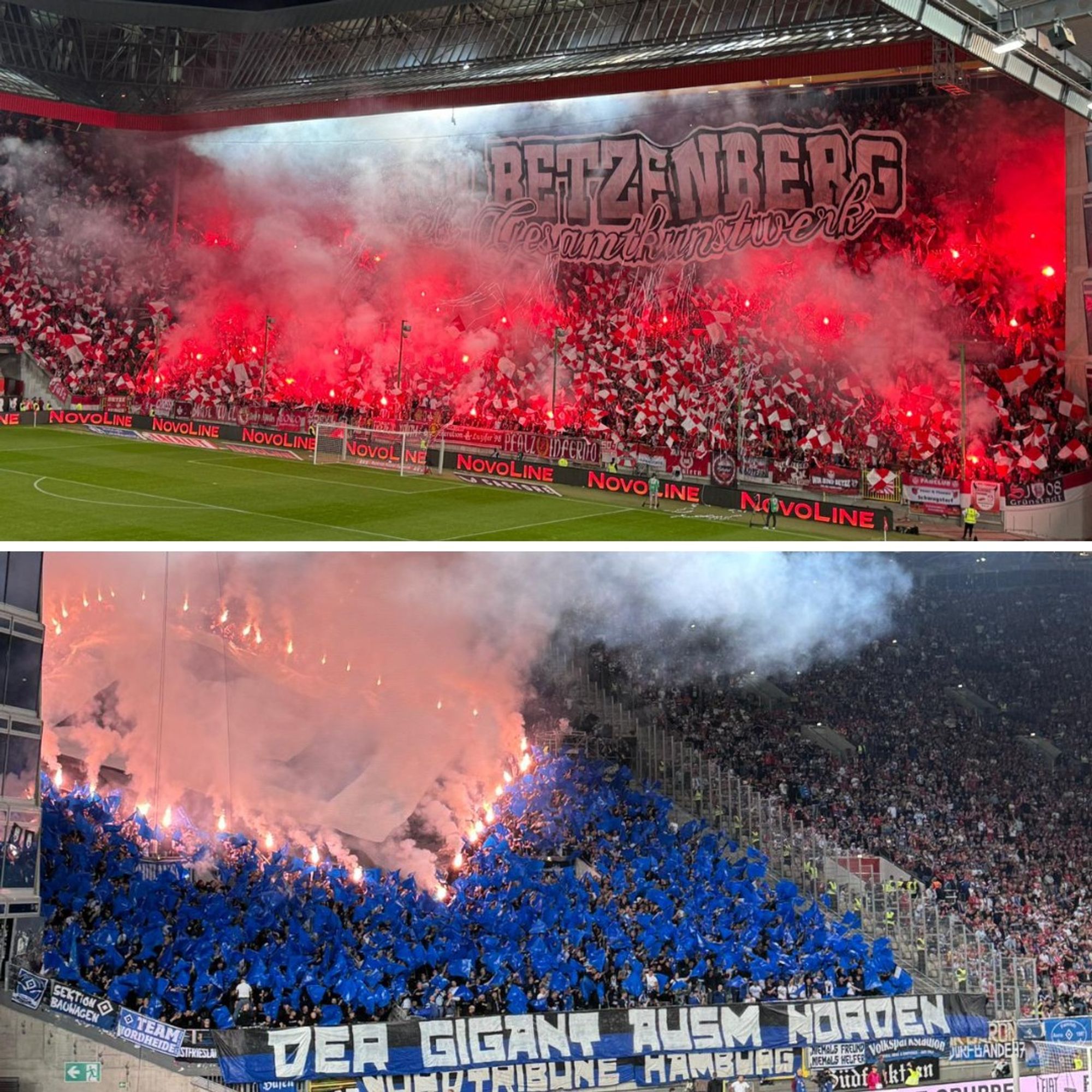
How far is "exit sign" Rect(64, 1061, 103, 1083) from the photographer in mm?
18656

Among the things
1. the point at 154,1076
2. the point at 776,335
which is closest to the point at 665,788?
the point at 154,1076

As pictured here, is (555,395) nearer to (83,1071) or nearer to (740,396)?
(740,396)

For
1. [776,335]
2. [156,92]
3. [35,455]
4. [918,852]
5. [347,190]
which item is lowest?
[918,852]

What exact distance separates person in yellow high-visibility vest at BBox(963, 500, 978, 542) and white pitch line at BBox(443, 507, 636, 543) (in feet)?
23.9

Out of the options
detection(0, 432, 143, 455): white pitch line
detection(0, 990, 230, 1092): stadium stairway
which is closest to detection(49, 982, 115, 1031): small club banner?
detection(0, 990, 230, 1092): stadium stairway

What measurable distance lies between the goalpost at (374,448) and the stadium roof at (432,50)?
11.8 metres

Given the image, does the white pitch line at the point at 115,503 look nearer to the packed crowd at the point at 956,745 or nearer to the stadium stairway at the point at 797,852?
the stadium stairway at the point at 797,852

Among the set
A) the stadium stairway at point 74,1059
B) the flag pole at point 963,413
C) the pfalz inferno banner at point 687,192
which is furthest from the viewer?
the pfalz inferno banner at point 687,192

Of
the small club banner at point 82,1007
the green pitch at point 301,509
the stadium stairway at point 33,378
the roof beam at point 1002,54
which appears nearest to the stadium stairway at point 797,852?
the green pitch at point 301,509

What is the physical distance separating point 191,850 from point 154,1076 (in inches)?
244

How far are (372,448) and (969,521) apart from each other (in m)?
16.2

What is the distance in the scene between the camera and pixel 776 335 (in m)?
38.2

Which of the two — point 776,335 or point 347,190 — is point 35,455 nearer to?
point 347,190

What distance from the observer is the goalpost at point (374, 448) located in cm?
3769
